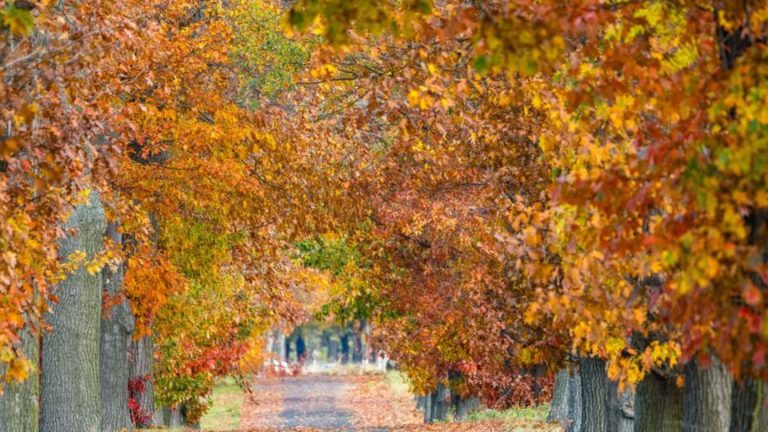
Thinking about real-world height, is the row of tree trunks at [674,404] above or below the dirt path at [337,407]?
above

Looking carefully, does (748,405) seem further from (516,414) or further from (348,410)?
(348,410)

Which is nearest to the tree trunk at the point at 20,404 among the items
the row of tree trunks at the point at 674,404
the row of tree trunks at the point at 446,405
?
the row of tree trunks at the point at 674,404

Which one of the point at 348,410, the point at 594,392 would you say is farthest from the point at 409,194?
the point at 348,410

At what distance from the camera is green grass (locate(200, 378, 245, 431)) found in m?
45.6

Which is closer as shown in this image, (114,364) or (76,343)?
(76,343)

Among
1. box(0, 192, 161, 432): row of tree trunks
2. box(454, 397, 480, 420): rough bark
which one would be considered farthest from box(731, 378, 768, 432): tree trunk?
box(454, 397, 480, 420): rough bark

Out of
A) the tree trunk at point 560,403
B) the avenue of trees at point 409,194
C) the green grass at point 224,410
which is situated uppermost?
the avenue of trees at point 409,194

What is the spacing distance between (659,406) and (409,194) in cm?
→ 987

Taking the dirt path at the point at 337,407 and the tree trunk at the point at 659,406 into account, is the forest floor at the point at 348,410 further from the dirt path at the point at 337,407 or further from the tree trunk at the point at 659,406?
the tree trunk at the point at 659,406

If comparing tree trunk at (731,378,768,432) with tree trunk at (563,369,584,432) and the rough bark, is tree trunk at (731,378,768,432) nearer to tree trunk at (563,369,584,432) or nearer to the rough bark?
tree trunk at (563,369,584,432)

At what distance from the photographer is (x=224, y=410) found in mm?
54375

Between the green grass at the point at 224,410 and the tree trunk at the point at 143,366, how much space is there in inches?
334

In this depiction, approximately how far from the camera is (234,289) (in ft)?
94.4

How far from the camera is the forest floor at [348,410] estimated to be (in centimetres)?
2623
